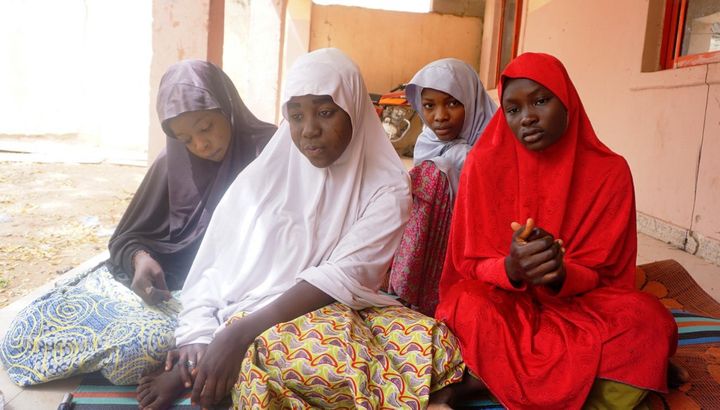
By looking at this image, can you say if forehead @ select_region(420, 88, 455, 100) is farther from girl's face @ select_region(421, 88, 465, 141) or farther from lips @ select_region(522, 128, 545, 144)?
lips @ select_region(522, 128, 545, 144)

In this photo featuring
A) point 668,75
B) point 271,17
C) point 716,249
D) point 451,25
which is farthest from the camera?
point 451,25

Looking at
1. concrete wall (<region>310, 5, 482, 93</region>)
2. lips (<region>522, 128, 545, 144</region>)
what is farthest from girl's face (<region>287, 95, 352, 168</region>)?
concrete wall (<region>310, 5, 482, 93</region>)

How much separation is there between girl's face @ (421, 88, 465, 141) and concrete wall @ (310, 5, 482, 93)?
9729mm

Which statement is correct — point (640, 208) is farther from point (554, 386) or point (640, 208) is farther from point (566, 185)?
A: point (554, 386)

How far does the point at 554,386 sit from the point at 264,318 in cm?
96

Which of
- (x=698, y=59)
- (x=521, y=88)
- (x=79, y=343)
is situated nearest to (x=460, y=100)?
(x=521, y=88)

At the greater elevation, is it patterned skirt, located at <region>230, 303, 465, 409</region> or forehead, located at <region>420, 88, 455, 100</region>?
forehead, located at <region>420, 88, 455, 100</region>

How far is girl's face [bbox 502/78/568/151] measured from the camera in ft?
6.82

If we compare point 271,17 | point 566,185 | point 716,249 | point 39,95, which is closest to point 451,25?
point 271,17

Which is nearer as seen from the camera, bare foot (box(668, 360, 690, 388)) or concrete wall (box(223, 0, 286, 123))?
bare foot (box(668, 360, 690, 388))

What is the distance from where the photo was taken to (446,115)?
3234mm

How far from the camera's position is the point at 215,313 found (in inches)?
84.7

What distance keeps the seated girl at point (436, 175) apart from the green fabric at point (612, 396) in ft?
3.60

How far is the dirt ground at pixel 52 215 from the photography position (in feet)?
14.1
